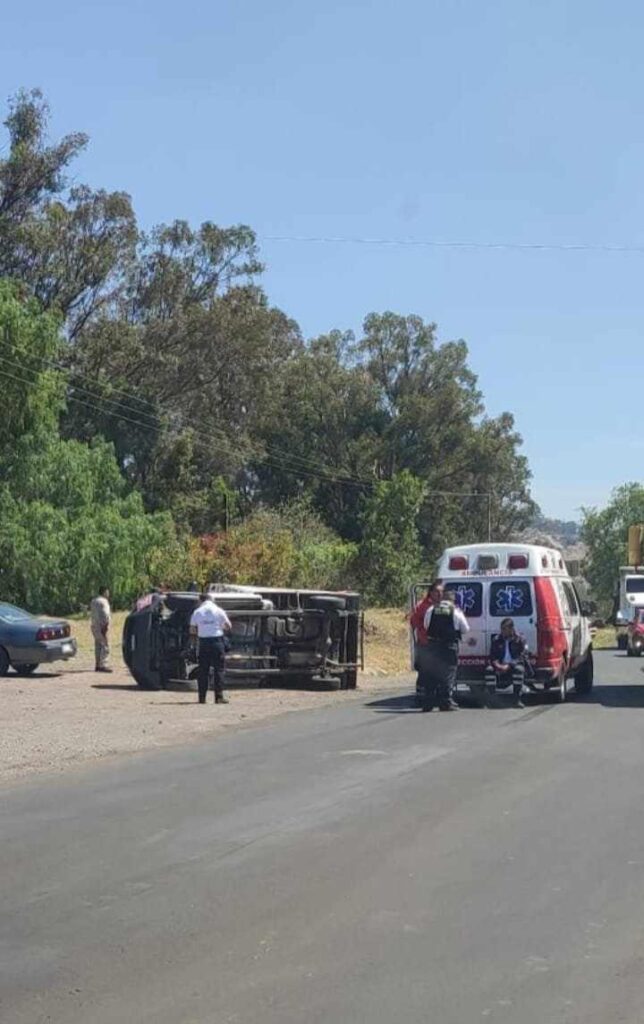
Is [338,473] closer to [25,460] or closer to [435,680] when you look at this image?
[25,460]

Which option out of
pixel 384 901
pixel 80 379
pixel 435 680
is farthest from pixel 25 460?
pixel 384 901

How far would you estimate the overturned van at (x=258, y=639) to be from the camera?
22125 millimetres

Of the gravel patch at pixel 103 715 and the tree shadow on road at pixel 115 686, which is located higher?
the tree shadow on road at pixel 115 686

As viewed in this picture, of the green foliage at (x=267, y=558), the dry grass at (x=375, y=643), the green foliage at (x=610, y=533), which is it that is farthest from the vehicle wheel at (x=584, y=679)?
the green foliage at (x=610, y=533)

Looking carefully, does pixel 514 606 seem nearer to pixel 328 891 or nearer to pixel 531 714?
pixel 531 714

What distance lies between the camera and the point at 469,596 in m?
20.2

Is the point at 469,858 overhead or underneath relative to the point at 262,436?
underneath

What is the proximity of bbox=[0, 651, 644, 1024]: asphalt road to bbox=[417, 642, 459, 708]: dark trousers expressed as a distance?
500 centimetres

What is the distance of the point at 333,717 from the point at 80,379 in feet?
144

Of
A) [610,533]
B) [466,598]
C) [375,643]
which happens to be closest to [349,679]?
[466,598]

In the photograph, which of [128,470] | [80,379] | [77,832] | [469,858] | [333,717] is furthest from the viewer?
[128,470]

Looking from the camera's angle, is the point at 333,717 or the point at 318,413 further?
the point at 318,413

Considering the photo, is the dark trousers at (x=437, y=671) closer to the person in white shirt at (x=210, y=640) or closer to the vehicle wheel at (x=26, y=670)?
the person in white shirt at (x=210, y=640)

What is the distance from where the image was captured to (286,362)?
7775cm
